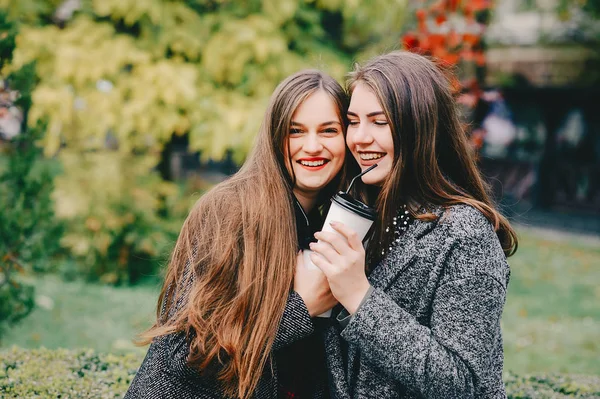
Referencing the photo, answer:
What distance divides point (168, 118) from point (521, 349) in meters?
4.45

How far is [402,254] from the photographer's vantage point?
2.12 meters

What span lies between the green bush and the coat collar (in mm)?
1439

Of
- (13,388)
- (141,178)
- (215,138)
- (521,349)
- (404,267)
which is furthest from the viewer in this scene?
(141,178)

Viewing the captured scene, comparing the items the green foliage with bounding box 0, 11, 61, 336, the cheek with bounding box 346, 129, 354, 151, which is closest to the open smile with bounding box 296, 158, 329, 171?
the cheek with bounding box 346, 129, 354, 151

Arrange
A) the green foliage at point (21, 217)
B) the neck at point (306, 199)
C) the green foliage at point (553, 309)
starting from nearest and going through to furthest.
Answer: the neck at point (306, 199) < the green foliage at point (21, 217) < the green foliage at point (553, 309)

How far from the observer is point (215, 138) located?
6.08 m

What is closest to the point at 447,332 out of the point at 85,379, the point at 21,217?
the point at 85,379

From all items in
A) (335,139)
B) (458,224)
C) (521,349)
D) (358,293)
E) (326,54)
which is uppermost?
(326,54)

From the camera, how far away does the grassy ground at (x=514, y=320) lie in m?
6.04

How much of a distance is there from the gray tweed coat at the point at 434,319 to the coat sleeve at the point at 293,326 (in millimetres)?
175

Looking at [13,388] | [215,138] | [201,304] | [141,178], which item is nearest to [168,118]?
[215,138]

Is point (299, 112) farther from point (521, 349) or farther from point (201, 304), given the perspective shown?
point (521, 349)

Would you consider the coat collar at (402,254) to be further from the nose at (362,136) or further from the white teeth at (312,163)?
the white teeth at (312,163)

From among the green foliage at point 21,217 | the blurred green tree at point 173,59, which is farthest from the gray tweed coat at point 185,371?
the blurred green tree at point 173,59
